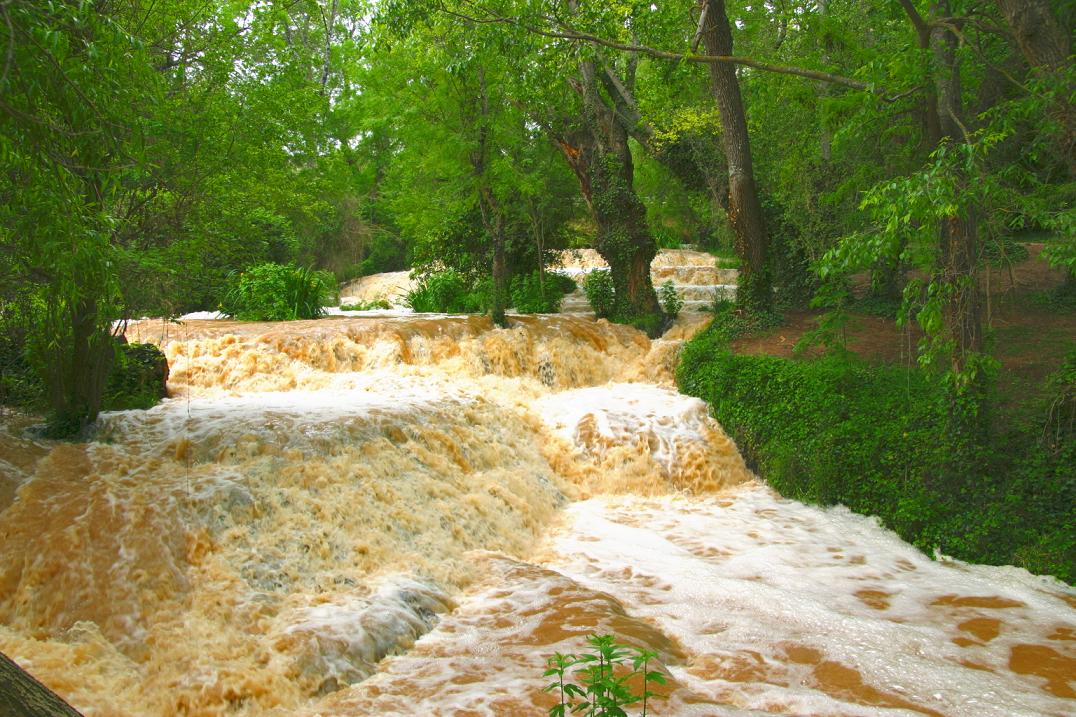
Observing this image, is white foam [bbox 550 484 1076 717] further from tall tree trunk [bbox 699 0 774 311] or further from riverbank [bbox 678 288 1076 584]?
tall tree trunk [bbox 699 0 774 311]

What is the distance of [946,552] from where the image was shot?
24.5ft

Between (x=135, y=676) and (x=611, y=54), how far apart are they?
850cm

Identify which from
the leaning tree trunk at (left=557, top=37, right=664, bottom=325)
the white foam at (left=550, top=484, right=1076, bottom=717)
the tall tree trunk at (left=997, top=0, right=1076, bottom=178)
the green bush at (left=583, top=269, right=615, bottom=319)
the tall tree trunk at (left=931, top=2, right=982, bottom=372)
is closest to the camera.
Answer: the white foam at (left=550, top=484, right=1076, bottom=717)

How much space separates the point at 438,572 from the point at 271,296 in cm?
938

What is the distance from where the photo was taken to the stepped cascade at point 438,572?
4566 millimetres

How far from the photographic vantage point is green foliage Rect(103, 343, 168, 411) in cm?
802

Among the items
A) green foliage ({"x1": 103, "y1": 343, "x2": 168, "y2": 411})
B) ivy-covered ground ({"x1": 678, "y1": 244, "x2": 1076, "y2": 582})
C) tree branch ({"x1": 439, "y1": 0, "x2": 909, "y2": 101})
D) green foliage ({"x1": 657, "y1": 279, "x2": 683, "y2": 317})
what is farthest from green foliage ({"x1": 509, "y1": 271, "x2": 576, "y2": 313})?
green foliage ({"x1": 103, "y1": 343, "x2": 168, "y2": 411})

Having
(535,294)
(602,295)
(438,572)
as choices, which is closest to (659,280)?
(535,294)

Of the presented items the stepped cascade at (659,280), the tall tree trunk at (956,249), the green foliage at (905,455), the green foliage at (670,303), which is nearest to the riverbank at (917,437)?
the green foliage at (905,455)

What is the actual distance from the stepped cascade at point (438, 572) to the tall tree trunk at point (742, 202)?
3839mm

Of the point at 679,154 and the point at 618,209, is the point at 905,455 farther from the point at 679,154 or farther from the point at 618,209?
the point at 679,154

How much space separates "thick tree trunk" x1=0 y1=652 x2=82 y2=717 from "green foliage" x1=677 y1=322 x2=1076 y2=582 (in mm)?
7974

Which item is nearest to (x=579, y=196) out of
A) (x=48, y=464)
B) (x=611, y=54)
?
(x=611, y=54)

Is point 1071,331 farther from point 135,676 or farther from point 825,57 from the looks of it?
point 135,676
